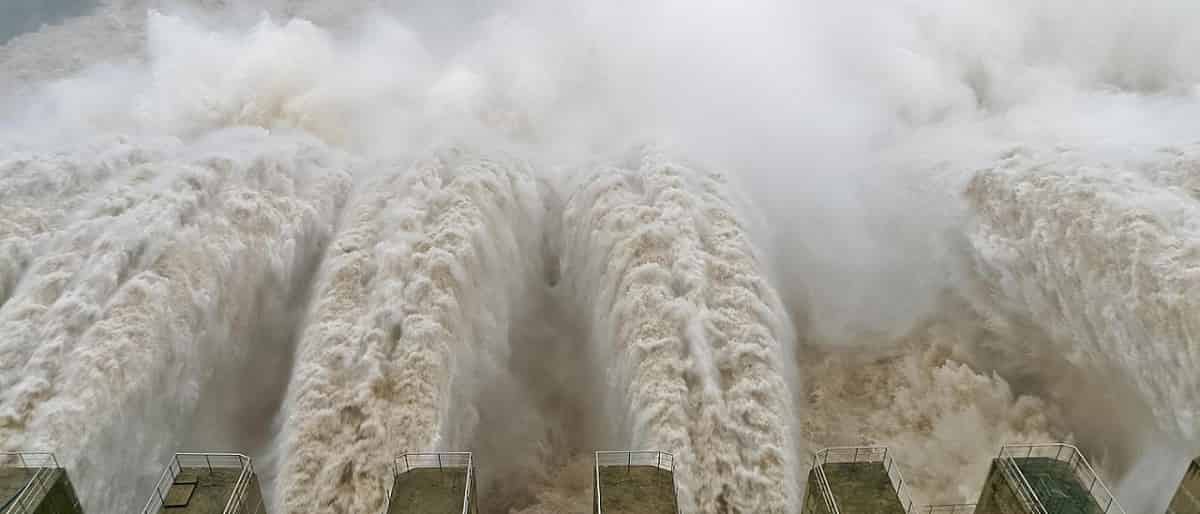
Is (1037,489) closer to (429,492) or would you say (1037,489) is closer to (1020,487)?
(1020,487)

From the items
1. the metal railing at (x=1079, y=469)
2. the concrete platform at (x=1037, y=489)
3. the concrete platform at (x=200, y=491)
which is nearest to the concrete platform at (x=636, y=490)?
the concrete platform at (x=1037, y=489)

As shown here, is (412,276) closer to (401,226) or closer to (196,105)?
(401,226)

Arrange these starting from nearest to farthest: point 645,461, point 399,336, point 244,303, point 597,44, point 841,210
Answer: point 645,461 → point 399,336 → point 244,303 → point 841,210 → point 597,44

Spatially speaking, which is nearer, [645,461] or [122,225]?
[645,461]

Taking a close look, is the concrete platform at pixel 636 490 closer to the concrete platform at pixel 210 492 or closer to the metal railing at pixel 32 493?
the concrete platform at pixel 210 492

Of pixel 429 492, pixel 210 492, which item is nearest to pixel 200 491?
pixel 210 492

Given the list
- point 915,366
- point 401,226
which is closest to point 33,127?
point 401,226

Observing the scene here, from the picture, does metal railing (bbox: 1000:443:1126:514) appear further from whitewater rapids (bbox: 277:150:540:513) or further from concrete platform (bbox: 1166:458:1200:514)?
whitewater rapids (bbox: 277:150:540:513)
